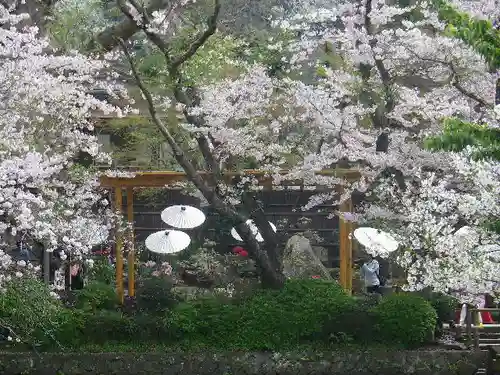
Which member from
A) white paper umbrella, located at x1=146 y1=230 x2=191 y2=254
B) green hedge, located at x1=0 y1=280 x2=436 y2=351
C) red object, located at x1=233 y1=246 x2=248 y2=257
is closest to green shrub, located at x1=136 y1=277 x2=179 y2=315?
green hedge, located at x1=0 y1=280 x2=436 y2=351

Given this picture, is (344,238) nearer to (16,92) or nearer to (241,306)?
(241,306)

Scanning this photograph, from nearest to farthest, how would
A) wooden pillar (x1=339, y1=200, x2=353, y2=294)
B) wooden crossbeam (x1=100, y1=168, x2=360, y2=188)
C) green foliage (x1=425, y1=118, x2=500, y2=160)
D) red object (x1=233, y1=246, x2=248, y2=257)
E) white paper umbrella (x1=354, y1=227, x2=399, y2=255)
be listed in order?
green foliage (x1=425, y1=118, x2=500, y2=160), white paper umbrella (x1=354, y1=227, x2=399, y2=255), wooden crossbeam (x1=100, y1=168, x2=360, y2=188), wooden pillar (x1=339, y1=200, x2=353, y2=294), red object (x1=233, y1=246, x2=248, y2=257)

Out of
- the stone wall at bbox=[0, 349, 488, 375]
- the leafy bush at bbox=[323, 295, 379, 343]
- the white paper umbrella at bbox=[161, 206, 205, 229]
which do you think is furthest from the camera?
the white paper umbrella at bbox=[161, 206, 205, 229]

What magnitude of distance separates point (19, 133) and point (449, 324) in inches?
309

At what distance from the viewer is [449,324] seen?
38.8 ft

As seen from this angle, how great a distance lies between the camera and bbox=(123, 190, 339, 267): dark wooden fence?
19.1m

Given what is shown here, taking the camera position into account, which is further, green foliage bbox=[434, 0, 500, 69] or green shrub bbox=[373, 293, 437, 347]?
green shrub bbox=[373, 293, 437, 347]

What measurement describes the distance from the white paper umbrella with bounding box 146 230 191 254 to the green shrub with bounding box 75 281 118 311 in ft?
8.01

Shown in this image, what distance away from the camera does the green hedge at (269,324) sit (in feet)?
35.8

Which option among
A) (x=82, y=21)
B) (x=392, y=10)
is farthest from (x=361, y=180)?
(x=82, y=21)

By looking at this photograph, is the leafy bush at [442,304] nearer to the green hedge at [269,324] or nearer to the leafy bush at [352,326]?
the green hedge at [269,324]

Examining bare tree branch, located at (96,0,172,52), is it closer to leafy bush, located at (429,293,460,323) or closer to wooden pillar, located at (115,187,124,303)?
wooden pillar, located at (115,187,124,303)

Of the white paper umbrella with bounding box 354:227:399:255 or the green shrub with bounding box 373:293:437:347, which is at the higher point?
the white paper umbrella with bounding box 354:227:399:255

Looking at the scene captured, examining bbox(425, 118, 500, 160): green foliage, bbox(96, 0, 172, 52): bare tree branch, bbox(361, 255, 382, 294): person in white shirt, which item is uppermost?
bbox(96, 0, 172, 52): bare tree branch
